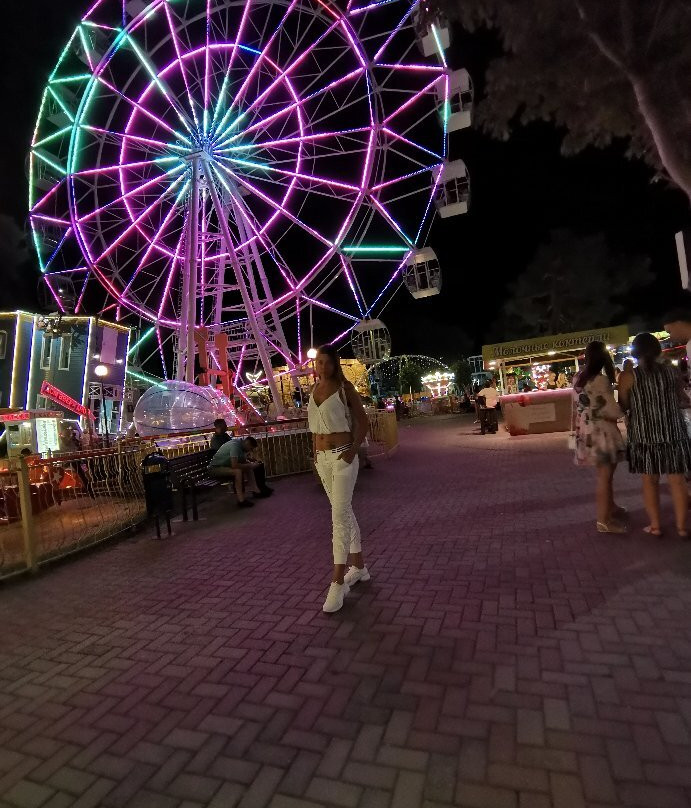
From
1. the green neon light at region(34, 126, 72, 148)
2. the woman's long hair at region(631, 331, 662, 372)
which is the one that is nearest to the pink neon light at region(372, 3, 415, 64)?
the green neon light at region(34, 126, 72, 148)

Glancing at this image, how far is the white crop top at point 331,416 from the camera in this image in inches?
143

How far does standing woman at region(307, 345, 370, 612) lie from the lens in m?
→ 3.59

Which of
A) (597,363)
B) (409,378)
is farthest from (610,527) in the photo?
(409,378)

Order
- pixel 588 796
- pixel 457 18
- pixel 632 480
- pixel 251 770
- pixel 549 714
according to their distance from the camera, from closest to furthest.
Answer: pixel 588 796 < pixel 251 770 < pixel 549 714 < pixel 457 18 < pixel 632 480

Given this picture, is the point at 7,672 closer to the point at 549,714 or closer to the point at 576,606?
the point at 549,714

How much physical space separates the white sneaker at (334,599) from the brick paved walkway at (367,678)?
0.41ft

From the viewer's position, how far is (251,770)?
2.04 m

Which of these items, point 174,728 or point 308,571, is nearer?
point 174,728

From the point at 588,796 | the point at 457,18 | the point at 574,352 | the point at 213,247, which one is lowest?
the point at 588,796

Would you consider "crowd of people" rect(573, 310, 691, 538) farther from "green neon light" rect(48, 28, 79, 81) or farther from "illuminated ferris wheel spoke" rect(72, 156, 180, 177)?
"green neon light" rect(48, 28, 79, 81)

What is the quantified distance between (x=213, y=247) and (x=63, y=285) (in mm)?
5980

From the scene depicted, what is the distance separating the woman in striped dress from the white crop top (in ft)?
8.28

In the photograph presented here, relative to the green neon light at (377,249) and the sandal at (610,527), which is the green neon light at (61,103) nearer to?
the green neon light at (377,249)

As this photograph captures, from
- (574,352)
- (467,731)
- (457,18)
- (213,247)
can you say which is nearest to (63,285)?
(213,247)
